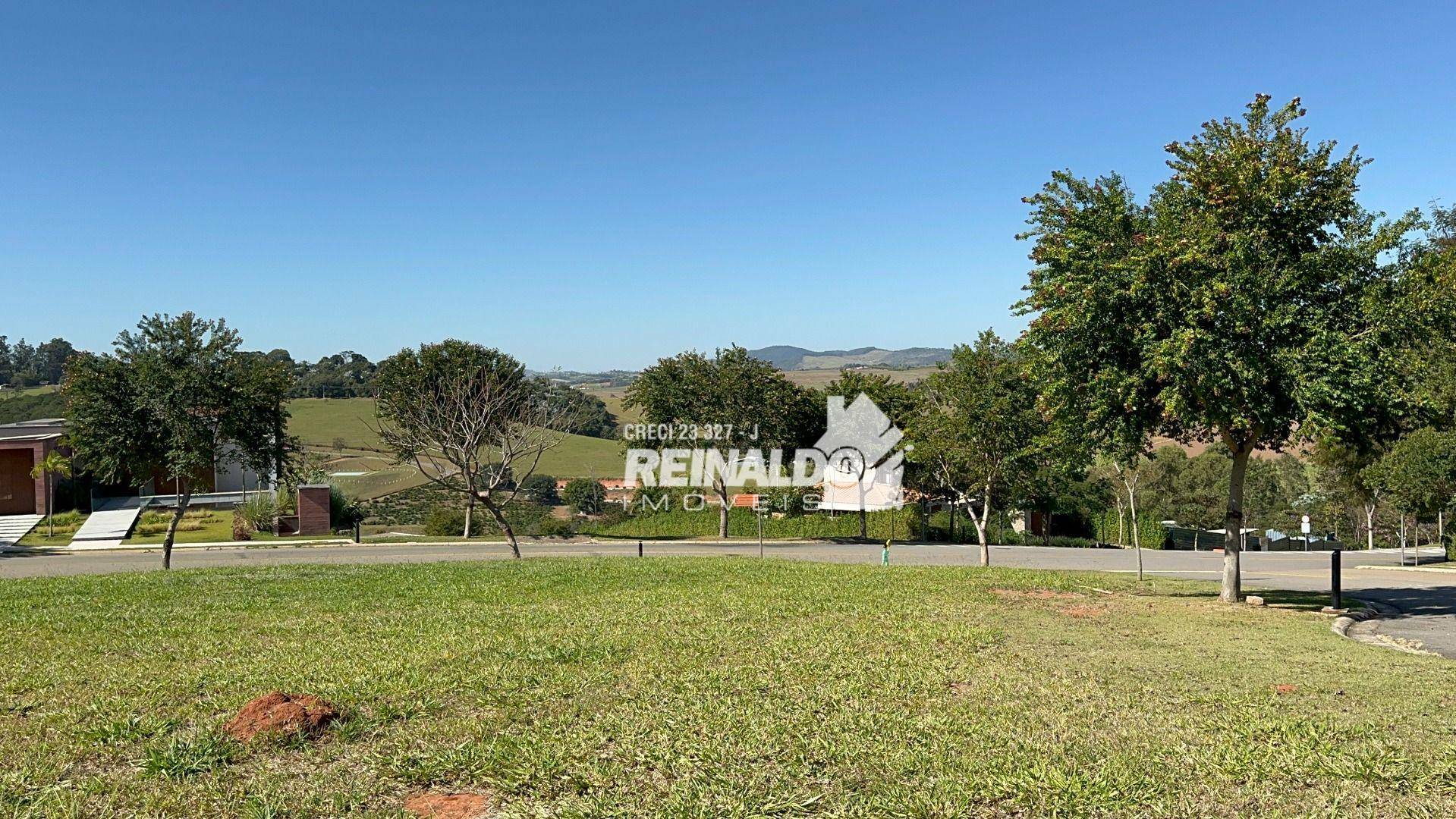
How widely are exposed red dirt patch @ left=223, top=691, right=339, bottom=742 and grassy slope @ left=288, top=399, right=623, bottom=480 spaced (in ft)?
183

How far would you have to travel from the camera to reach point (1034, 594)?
15773mm

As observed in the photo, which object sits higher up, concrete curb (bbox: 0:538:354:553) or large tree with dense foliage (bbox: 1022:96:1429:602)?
large tree with dense foliage (bbox: 1022:96:1429:602)

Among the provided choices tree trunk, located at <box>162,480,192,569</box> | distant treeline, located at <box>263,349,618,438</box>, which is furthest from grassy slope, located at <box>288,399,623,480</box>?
tree trunk, located at <box>162,480,192,569</box>

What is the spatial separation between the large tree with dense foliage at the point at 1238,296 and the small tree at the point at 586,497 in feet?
140

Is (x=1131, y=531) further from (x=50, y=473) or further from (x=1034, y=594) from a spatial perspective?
(x=50, y=473)

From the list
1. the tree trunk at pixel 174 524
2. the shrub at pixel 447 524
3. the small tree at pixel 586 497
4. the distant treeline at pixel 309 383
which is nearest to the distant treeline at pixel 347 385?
the distant treeline at pixel 309 383

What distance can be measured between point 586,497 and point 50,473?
2580cm

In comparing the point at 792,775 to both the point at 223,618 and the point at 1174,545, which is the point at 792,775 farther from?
the point at 1174,545

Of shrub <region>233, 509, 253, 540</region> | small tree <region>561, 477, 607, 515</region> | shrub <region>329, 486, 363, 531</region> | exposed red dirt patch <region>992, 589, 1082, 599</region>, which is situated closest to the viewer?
exposed red dirt patch <region>992, 589, 1082, 599</region>

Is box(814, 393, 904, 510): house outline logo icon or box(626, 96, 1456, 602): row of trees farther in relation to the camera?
box(814, 393, 904, 510): house outline logo icon

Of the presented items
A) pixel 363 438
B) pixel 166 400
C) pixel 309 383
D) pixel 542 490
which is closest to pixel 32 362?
pixel 309 383

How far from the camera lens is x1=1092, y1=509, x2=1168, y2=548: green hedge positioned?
A: 4684 centimetres

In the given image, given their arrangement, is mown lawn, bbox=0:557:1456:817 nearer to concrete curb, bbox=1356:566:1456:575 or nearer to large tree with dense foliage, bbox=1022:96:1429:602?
large tree with dense foliage, bbox=1022:96:1429:602

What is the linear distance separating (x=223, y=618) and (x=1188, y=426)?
14.6m
